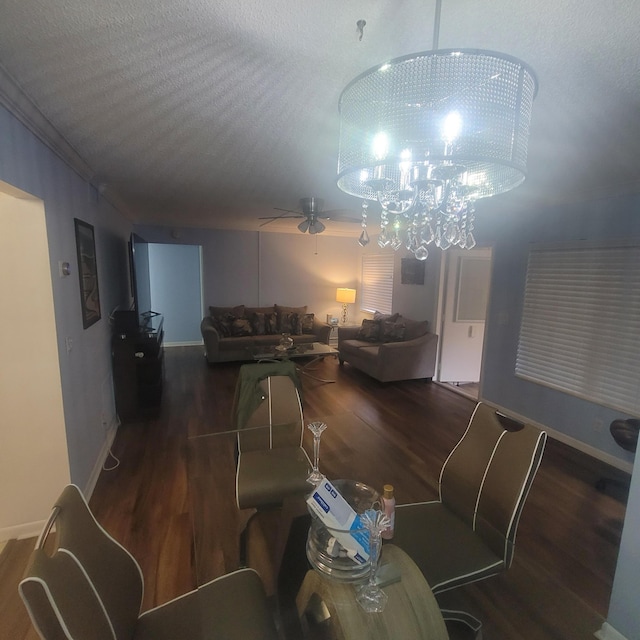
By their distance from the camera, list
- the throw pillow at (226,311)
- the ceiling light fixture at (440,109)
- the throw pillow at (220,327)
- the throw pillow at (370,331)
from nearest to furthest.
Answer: the ceiling light fixture at (440,109) < the throw pillow at (370,331) < the throw pillow at (220,327) < the throw pillow at (226,311)

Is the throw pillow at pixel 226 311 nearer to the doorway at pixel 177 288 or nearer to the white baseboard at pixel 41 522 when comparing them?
the doorway at pixel 177 288

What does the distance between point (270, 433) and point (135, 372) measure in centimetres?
197

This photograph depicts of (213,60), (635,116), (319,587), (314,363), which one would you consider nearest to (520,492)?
(319,587)

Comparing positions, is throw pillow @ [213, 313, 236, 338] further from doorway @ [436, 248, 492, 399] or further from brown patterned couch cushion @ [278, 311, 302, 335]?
doorway @ [436, 248, 492, 399]

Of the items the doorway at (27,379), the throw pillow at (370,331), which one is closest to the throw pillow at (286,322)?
the throw pillow at (370,331)

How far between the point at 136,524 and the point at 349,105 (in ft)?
8.13

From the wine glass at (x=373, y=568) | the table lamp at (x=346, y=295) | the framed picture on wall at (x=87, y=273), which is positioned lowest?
the wine glass at (x=373, y=568)

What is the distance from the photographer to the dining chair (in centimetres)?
178

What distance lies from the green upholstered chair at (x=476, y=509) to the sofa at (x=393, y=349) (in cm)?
294

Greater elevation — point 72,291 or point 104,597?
point 72,291

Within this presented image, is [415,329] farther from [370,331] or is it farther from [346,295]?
[346,295]

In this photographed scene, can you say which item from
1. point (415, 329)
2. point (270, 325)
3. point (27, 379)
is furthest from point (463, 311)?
point (27, 379)

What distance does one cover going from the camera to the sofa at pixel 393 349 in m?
4.60

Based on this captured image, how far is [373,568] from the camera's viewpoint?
1.07 m
